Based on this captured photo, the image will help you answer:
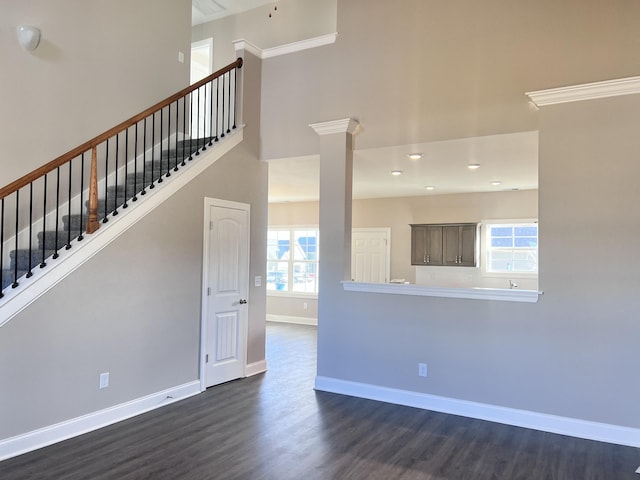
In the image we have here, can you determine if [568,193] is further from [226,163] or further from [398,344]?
[226,163]

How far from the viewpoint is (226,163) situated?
5160 millimetres

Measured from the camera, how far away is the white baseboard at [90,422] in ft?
10.6

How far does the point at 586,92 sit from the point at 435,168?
234 centimetres

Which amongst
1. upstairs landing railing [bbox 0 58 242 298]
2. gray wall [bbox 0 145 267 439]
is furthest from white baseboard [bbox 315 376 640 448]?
upstairs landing railing [bbox 0 58 242 298]

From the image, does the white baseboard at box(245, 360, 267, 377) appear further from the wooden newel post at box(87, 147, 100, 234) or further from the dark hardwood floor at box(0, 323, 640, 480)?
the wooden newel post at box(87, 147, 100, 234)

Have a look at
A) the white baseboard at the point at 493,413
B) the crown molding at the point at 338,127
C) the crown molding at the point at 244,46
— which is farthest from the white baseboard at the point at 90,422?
the crown molding at the point at 244,46

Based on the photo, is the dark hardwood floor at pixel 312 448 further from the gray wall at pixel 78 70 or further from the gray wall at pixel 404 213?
the gray wall at pixel 404 213

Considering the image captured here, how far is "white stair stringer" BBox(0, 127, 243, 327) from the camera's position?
326 cm

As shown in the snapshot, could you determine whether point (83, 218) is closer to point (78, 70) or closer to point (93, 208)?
point (93, 208)

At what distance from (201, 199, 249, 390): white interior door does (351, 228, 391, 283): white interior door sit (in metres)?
4.01

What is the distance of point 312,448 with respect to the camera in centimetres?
341

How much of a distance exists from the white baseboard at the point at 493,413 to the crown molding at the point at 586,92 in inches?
108

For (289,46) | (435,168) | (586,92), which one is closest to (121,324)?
(289,46)

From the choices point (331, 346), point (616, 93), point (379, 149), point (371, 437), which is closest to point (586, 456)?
point (371, 437)
